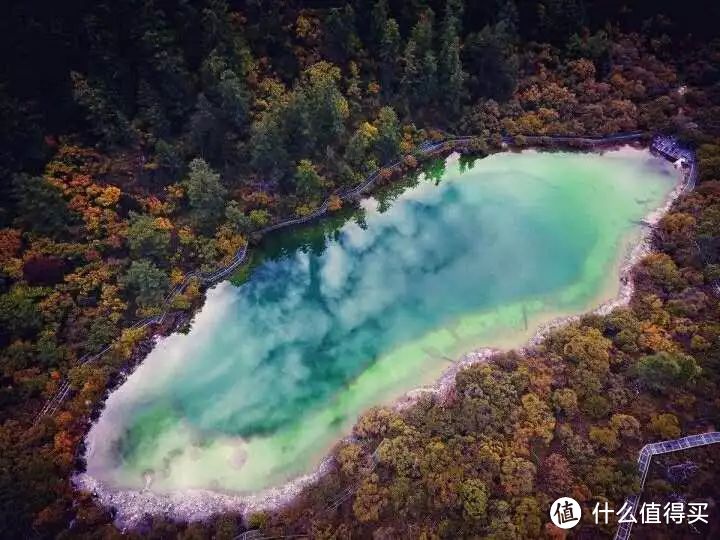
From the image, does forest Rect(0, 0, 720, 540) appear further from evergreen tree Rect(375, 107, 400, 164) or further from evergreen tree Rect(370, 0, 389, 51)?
evergreen tree Rect(370, 0, 389, 51)

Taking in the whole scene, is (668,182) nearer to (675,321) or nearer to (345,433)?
(675,321)

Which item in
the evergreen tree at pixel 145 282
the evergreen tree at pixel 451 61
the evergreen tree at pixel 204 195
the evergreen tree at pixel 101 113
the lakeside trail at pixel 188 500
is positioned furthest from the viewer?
the evergreen tree at pixel 451 61

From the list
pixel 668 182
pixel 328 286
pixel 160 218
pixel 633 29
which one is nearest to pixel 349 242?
pixel 328 286

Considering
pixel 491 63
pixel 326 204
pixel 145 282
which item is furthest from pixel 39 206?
pixel 491 63

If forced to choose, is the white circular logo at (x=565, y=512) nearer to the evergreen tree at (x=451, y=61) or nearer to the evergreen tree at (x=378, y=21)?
the evergreen tree at (x=451, y=61)

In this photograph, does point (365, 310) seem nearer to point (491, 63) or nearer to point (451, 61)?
point (451, 61)

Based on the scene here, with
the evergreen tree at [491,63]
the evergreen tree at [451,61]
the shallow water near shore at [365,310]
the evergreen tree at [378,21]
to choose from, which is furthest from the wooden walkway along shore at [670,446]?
the evergreen tree at [378,21]

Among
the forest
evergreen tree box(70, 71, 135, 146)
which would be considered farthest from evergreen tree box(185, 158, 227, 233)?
evergreen tree box(70, 71, 135, 146)
